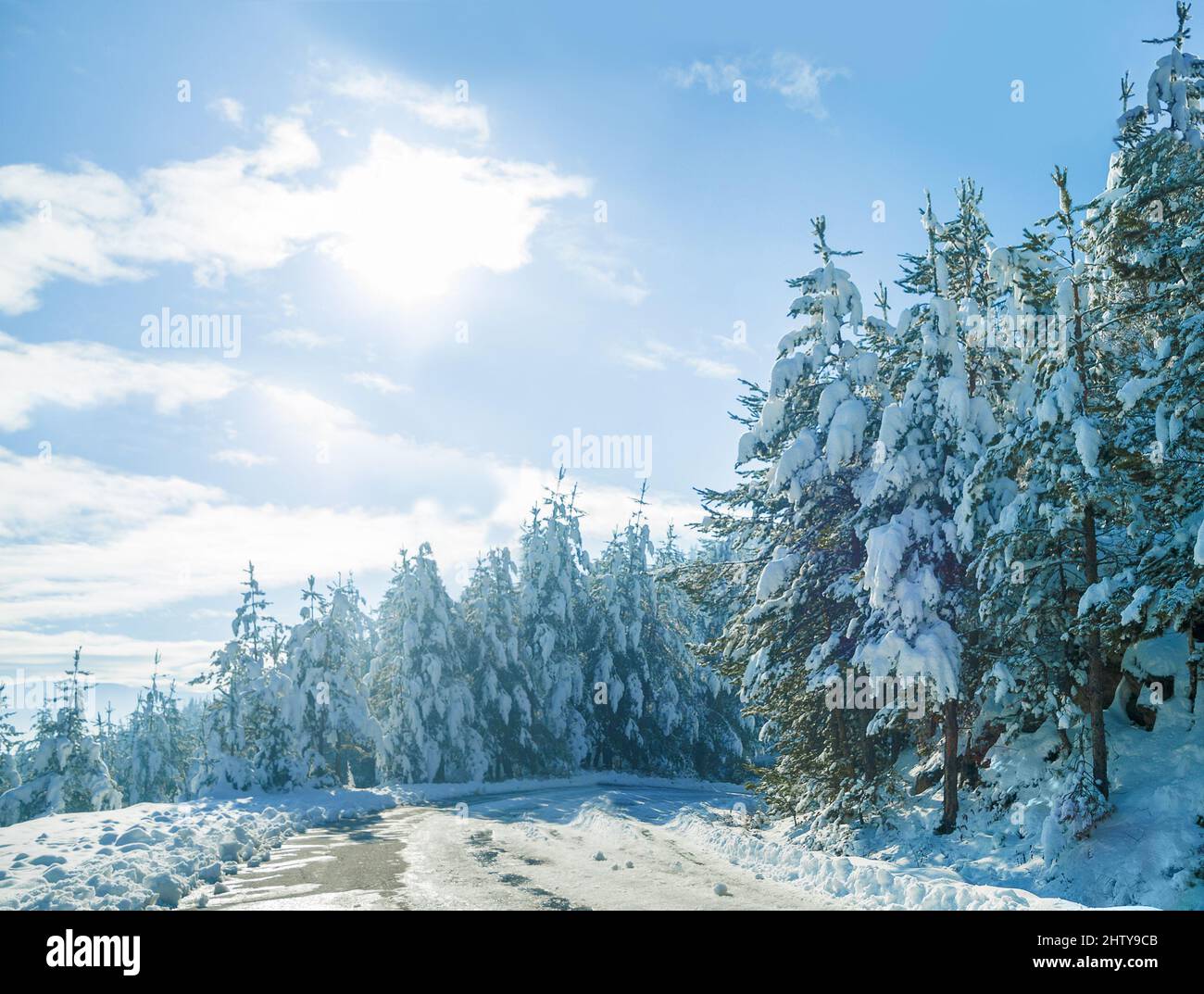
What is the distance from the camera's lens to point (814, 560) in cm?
1797

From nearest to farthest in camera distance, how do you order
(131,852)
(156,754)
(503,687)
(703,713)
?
(131,852), (503,687), (703,713), (156,754)

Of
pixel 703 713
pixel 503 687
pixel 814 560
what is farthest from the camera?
pixel 703 713

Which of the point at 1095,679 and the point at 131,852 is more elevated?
the point at 1095,679

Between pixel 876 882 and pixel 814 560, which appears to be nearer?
pixel 876 882

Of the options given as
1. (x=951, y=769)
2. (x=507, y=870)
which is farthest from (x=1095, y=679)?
(x=507, y=870)

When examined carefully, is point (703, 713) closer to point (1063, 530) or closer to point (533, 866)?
point (533, 866)

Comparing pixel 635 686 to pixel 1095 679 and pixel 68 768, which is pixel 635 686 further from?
pixel 1095 679

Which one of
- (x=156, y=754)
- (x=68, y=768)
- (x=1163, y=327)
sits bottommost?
(x=156, y=754)

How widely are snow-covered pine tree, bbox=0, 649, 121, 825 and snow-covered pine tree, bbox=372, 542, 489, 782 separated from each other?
46.4 ft

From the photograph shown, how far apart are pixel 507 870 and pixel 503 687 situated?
3179 centimetres

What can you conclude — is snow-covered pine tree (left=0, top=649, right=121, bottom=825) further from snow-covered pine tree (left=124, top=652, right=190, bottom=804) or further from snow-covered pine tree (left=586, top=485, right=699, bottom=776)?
snow-covered pine tree (left=586, top=485, right=699, bottom=776)

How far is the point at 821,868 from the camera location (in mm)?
12375
